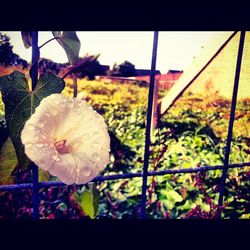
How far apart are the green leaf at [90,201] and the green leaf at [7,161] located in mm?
251

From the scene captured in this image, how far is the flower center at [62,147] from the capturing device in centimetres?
73

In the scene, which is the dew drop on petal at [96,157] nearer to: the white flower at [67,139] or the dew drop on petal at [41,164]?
the white flower at [67,139]

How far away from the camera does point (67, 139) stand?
2.46ft

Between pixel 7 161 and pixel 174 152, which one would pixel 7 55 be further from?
pixel 174 152

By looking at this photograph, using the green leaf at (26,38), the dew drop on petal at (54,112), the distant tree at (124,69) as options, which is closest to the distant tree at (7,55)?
the green leaf at (26,38)

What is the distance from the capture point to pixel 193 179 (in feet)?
7.75

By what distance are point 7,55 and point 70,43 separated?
0.15 meters

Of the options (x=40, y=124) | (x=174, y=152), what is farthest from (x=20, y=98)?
(x=174, y=152)

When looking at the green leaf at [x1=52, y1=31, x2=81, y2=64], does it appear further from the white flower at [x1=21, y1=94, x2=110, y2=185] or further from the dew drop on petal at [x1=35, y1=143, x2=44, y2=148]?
the dew drop on petal at [x1=35, y1=143, x2=44, y2=148]

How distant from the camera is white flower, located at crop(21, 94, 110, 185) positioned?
0.66m

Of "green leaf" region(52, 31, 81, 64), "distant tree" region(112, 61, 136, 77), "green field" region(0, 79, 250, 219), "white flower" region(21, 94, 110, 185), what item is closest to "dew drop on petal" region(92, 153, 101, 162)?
"white flower" region(21, 94, 110, 185)
